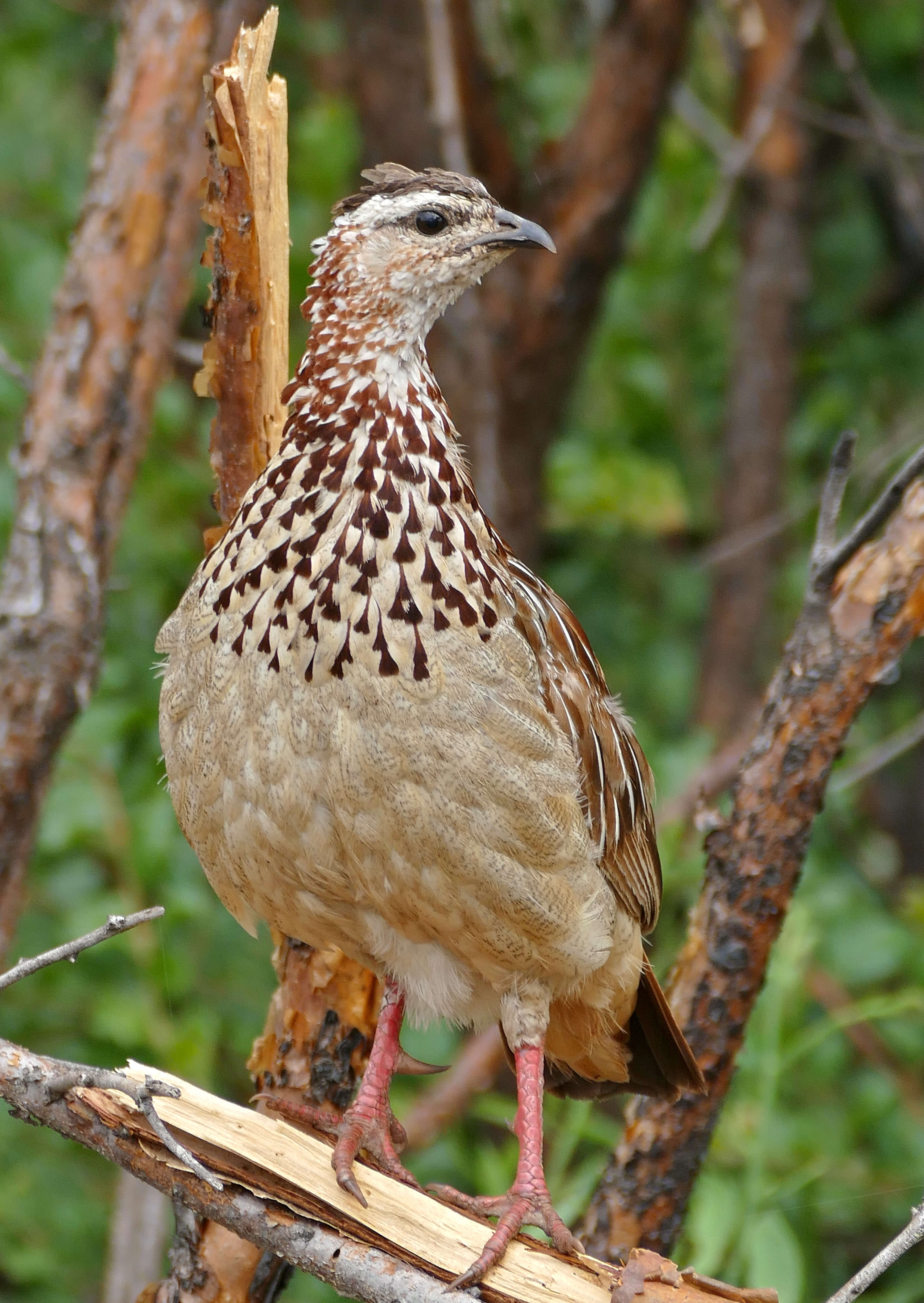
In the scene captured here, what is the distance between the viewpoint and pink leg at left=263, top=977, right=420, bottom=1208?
312 cm

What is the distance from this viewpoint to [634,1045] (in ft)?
11.6

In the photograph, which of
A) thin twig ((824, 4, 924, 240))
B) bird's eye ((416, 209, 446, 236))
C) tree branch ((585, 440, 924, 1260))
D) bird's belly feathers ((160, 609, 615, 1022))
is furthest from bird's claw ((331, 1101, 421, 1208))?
thin twig ((824, 4, 924, 240))

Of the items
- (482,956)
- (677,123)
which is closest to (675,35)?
(677,123)

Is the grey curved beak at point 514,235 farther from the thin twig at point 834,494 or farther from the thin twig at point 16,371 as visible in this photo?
the thin twig at point 16,371

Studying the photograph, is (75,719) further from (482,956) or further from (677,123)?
(677,123)

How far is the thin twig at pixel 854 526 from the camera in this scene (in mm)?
3232

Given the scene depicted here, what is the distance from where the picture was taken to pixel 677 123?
285 inches

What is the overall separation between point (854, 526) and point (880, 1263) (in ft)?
5.11

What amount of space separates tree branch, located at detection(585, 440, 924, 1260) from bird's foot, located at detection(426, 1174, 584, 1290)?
1.59 feet

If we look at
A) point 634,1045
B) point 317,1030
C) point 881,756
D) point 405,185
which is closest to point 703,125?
point 881,756

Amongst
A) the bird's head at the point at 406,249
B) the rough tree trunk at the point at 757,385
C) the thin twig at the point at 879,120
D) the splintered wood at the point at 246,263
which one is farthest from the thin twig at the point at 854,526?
the rough tree trunk at the point at 757,385

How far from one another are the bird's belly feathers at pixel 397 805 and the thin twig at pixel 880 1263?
91cm

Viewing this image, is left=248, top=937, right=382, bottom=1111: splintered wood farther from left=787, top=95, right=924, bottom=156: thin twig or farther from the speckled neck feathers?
left=787, top=95, right=924, bottom=156: thin twig

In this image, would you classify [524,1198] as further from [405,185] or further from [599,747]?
[405,185]
